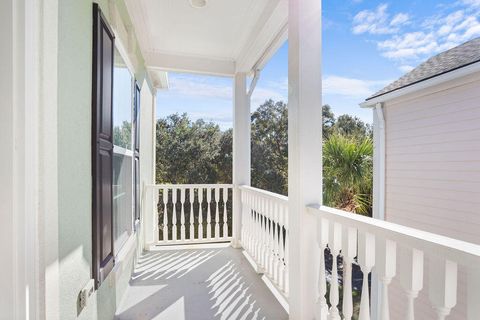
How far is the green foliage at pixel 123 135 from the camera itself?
2133 millimetres

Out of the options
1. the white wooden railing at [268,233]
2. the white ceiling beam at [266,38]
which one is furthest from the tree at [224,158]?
the white wooden railing at [268,233]

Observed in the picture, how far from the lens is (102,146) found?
1.62m

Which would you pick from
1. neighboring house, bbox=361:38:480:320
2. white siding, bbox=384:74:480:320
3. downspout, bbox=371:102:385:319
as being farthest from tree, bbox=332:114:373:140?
white siding, bbox=384:74:480:320

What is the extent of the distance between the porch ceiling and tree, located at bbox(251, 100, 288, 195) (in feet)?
19.5

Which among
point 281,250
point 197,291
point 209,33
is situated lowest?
point 197,291

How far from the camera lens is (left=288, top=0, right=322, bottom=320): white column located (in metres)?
1.82

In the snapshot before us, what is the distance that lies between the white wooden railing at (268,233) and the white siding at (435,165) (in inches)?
85.5

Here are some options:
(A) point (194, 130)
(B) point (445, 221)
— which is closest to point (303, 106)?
(B) point (445, 221)

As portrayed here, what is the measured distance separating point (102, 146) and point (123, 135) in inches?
32.3

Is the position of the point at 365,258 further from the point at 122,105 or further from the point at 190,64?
the point at 190,64

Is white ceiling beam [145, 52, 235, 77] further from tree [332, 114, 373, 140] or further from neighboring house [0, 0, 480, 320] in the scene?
tree [332, 114, 373, 140]

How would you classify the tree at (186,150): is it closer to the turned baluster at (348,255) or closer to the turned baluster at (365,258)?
the turned baluster at (348,255)

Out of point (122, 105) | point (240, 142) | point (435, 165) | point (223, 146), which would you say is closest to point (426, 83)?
point (435, 165)


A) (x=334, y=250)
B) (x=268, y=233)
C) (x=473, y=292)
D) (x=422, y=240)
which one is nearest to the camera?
(x=473, y=292)
